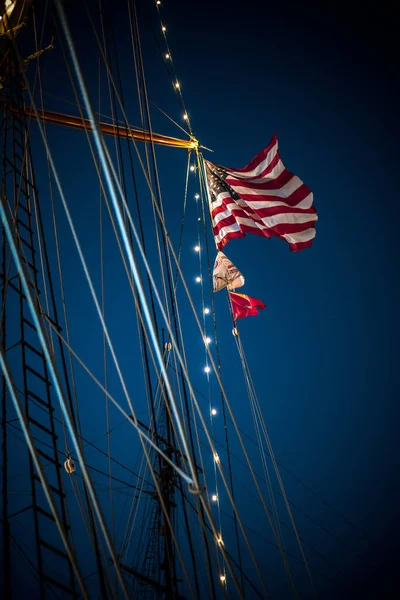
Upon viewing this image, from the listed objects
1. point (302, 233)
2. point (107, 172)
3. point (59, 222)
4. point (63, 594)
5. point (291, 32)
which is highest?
point (291, 32)

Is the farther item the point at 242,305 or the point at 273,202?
the point at 242,305

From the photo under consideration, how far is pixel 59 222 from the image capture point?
39.0 m

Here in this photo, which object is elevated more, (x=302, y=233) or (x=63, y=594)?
(x=302, y=233)

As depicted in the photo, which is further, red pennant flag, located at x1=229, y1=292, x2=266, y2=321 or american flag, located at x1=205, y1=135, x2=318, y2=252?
red pennant flag, located at x1=229, y1=292, x2=266, y2=321

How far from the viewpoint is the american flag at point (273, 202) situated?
14.4 feet

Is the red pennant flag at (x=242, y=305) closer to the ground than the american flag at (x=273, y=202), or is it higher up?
closer to the ground

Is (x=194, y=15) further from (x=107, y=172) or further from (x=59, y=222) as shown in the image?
(x=107, y=172)

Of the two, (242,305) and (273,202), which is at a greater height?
(273,202)

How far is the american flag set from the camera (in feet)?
14.4

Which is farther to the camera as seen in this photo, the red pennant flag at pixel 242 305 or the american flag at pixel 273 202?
the red pennant flag at pixel 242 305

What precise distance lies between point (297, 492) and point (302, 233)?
87.7ft

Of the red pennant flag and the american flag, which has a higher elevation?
the american flag

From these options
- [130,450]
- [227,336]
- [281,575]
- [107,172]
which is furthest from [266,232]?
[227,336]

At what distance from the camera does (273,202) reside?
14.4 feet
